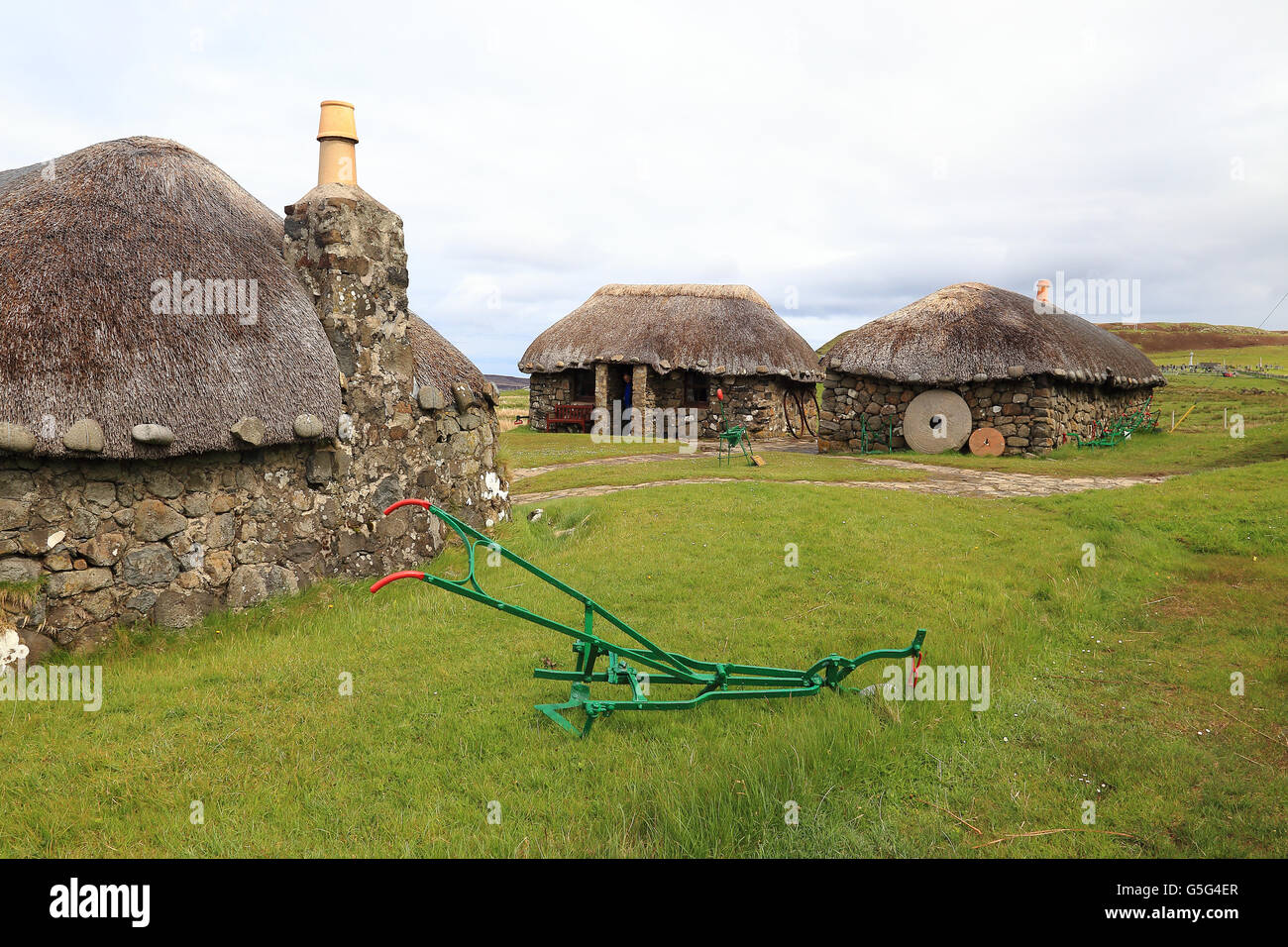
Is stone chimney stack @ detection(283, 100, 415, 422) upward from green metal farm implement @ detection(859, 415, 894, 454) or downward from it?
upward

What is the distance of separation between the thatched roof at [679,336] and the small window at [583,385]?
1507 millimetres

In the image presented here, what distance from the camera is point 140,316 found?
265 inches

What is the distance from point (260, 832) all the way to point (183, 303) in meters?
5.32

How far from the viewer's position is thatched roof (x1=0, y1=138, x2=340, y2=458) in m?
6.18

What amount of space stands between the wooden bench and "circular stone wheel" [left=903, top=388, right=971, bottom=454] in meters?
11.7

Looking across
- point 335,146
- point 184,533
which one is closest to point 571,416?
point 335,146

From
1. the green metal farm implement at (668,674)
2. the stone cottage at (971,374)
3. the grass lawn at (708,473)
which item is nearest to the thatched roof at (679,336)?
the stone cottage at (971,374)
